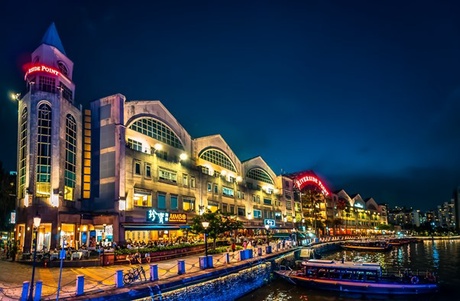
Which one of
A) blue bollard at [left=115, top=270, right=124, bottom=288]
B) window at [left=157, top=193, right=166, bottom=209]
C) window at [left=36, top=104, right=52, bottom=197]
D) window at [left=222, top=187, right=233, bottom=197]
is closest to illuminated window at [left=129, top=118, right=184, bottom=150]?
window at [left=157, top=193, right=166, bottom=209]

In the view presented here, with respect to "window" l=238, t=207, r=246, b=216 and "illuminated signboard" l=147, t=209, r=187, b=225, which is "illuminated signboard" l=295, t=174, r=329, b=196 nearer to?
"window" l=238, t=207, r=246, b=216

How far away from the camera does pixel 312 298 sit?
3228 cm

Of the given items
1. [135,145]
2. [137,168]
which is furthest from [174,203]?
[135,145]

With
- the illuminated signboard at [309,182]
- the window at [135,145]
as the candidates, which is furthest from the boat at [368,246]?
the window at [135,145]

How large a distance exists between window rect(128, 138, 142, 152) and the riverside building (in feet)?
0.46

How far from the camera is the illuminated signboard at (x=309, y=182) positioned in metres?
116

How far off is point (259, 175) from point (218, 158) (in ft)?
63.2

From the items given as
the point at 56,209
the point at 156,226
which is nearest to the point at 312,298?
the point at 156,226

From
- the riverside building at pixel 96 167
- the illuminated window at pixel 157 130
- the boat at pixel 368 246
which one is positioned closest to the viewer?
the riverside building at pixel 96 167

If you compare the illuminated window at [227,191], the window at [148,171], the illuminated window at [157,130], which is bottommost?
the illuminated window at [227,191]

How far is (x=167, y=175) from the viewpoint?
56312 millimetres

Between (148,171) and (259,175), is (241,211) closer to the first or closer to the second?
(259,175)

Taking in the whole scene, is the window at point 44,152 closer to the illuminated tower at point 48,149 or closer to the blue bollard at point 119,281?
the illuminated tower at point 48,149

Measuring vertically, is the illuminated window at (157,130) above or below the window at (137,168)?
above
